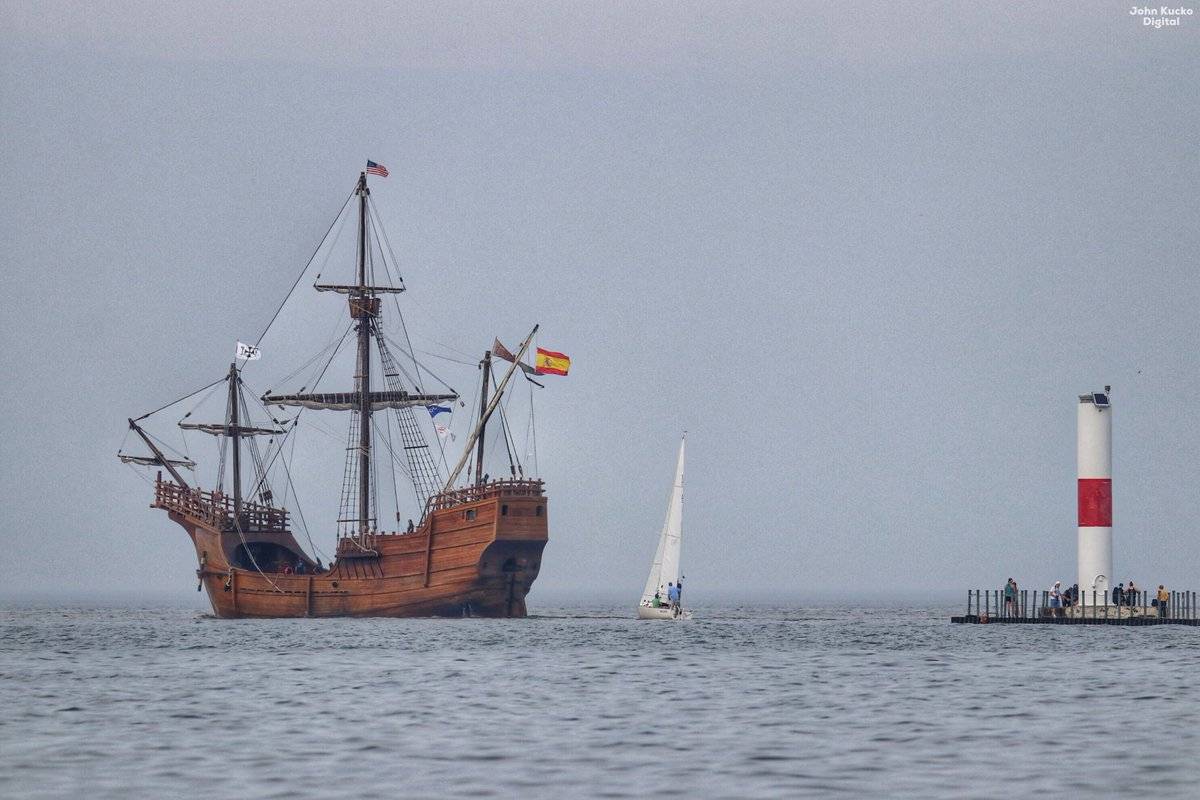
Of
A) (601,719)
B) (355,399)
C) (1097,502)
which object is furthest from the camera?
(355,399)

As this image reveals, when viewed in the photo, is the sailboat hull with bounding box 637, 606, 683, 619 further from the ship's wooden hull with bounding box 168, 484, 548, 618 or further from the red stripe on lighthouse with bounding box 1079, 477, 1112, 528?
the red stripe on lighthouse with bounding box 1079, 477, 1112, 528

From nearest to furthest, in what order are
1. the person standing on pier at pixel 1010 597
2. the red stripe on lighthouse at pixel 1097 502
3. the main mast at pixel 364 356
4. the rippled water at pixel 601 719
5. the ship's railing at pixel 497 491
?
the rippled water at pixel 601 719 < the red stripe on lighthouse at pixel 1097 502 < the person standing on pier at pixel 1010 597 < the ship's railing at pixel 497 491 < the main mast at pixel 364 356

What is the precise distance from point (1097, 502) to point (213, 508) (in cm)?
4938

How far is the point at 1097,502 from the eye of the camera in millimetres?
73125

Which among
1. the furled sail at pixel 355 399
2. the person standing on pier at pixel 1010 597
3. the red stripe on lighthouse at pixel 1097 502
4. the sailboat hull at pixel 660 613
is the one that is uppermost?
the furled sail at pixel 355 399

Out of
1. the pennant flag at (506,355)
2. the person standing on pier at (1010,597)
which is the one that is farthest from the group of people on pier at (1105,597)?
the pennant flag at (506,355)

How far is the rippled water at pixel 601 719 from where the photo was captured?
28.3 metres

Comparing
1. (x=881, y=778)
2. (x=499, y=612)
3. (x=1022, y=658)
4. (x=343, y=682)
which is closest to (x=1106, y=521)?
(x=1022, y=658)

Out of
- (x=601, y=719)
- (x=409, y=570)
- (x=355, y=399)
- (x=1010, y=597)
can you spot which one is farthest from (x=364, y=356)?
(x=601, y=719)

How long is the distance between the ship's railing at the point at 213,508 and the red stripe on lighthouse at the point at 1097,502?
156ft

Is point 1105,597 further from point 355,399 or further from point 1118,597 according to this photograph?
point 355,399

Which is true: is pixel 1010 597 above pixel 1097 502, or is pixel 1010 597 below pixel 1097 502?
below

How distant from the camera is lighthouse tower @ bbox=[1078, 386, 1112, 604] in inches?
2886

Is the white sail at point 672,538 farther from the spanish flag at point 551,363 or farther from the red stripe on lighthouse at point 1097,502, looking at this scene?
the red stripe on lighthouse at point 1097,502
